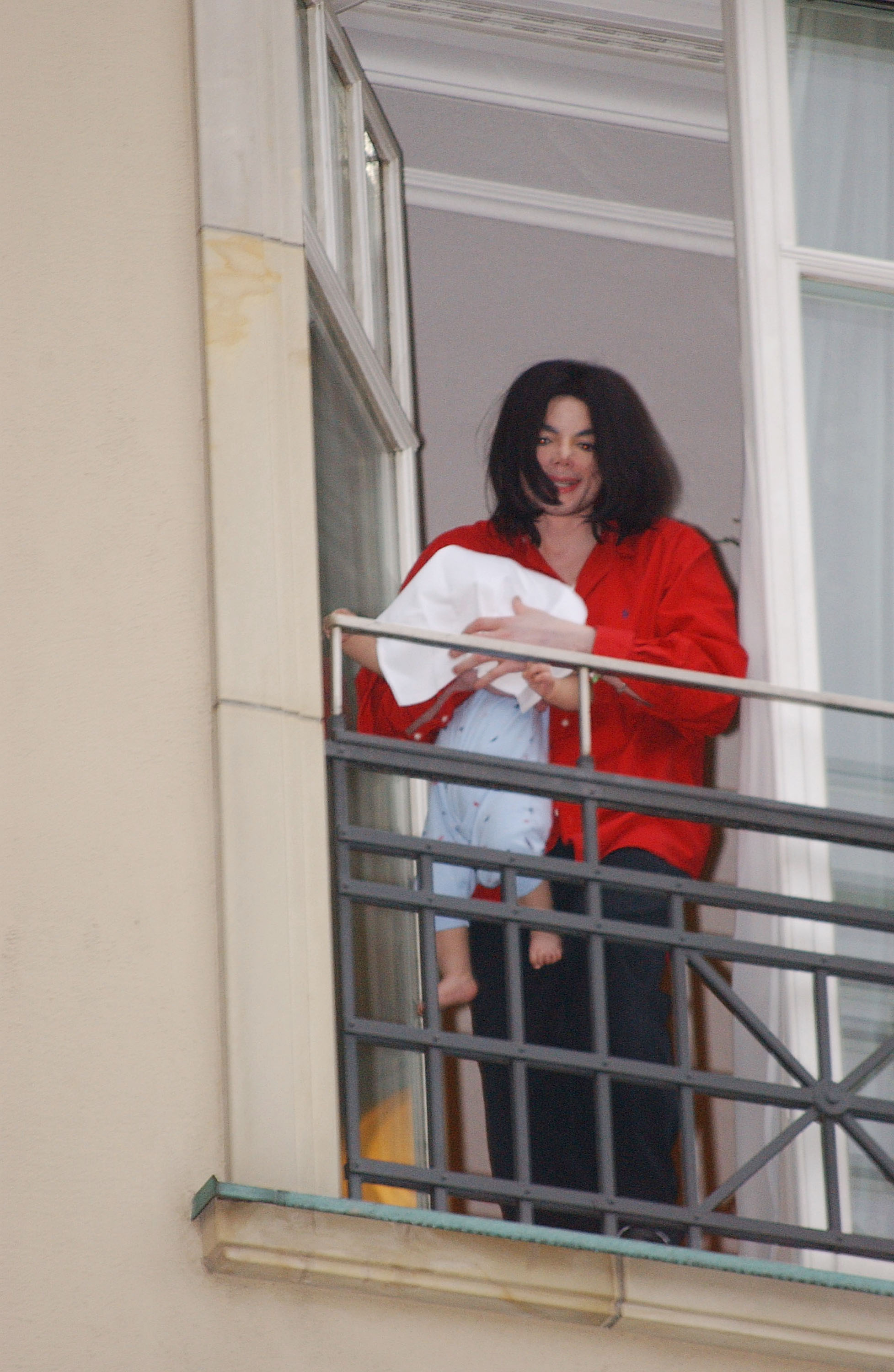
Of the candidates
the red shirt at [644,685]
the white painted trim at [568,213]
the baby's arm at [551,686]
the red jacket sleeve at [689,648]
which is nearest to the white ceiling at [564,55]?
the white painted trim at [568,213]

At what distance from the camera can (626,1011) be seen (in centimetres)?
499

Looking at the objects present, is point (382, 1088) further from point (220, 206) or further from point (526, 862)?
point (220, 206)

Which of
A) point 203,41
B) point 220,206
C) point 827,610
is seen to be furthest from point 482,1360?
point 203,41

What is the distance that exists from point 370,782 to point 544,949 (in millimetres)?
760

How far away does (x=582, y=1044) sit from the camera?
509 cm

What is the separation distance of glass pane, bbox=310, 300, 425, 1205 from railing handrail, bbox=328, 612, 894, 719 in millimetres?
667

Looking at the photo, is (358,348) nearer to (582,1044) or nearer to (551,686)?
(551,686)

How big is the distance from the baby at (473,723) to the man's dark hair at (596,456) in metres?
0.36

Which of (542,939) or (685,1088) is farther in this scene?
(542,939)

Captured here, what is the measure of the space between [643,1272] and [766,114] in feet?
8.39

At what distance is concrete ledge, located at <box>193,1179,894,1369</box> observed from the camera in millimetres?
4348

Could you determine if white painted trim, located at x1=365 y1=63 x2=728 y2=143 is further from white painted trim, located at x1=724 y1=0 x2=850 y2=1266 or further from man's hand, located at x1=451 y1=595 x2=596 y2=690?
man's hand, located at x1=451 y1=595 x2=596 y2=690

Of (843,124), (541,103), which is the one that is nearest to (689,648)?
(843,124)

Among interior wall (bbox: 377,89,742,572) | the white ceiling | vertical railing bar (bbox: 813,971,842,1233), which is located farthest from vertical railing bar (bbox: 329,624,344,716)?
interior wall (bbox: 377,89,742,572)
